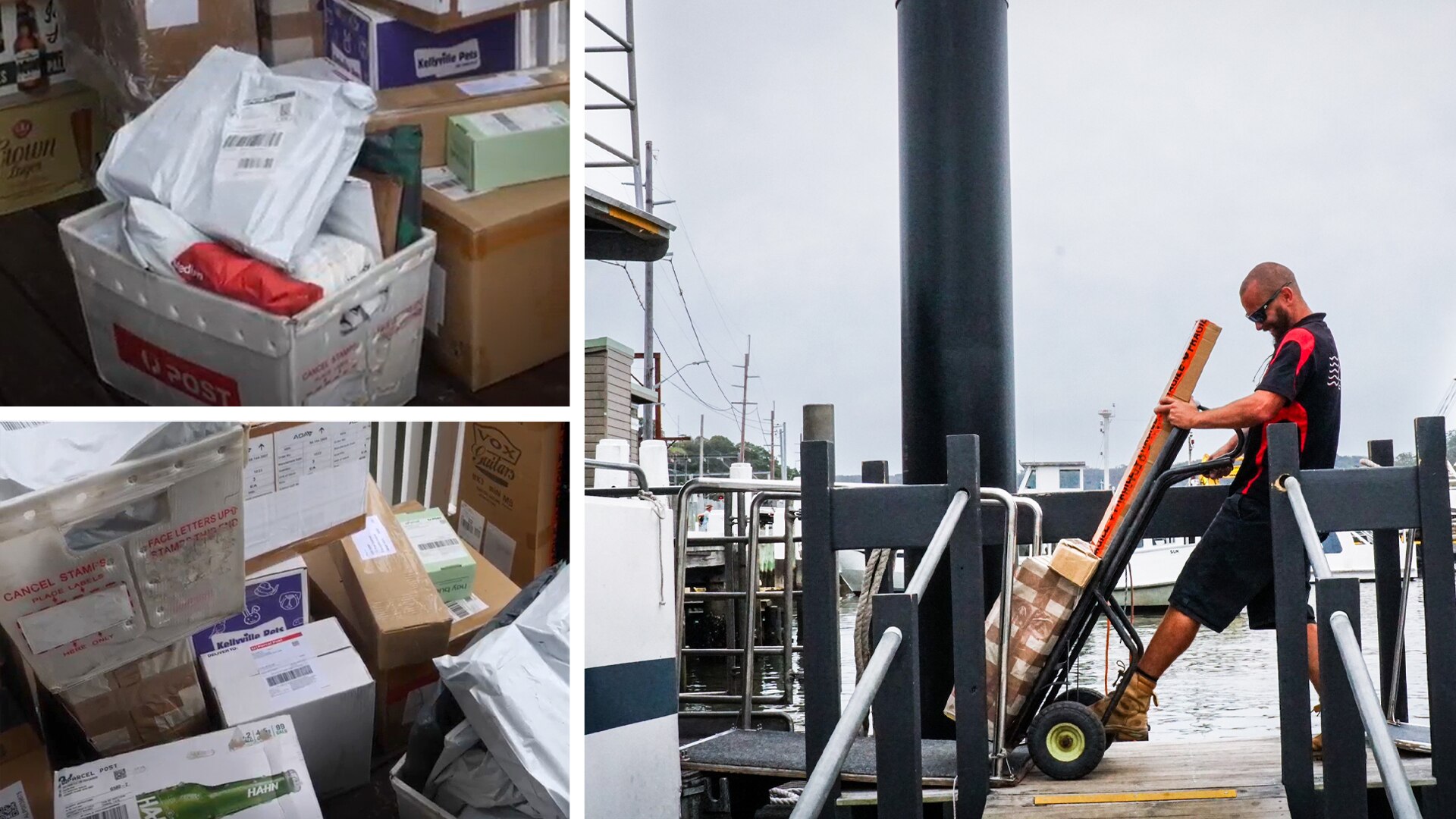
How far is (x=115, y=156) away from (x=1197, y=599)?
121 inches

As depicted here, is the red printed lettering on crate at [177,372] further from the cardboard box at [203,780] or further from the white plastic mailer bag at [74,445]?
the cardboard box at [203,780]

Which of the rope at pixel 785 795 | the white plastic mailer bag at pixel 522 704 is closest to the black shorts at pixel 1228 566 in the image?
the rope at pixel 785 795

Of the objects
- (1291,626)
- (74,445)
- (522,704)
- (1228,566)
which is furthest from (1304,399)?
(74,445)

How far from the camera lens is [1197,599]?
3707mm

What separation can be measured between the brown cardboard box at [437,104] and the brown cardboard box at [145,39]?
27cm

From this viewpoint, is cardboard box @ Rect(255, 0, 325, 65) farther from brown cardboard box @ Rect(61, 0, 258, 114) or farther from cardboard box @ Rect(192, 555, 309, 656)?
cardboard box @ Rect(192, 555, 309, 656)

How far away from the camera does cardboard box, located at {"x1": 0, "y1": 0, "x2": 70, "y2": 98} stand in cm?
189

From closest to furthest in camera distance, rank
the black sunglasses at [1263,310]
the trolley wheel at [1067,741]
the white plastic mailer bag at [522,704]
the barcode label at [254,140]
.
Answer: the barcode label at [254,140] < the white plastic mailer bag at [522,704] < the trolley wheel at [1067,741] < the black sunglasses at [1263,310]

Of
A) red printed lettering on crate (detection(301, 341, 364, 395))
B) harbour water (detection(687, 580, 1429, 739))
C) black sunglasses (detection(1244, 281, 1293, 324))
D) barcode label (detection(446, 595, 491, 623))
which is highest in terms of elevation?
black sunglasses (detection(1244, 281, 1293, 324))

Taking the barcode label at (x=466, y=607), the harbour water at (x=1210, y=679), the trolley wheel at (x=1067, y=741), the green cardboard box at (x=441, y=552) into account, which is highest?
the green cardboard box at (x=441, y=552)

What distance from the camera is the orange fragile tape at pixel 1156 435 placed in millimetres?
3672

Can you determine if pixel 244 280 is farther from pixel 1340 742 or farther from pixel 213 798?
pixel 1340 742

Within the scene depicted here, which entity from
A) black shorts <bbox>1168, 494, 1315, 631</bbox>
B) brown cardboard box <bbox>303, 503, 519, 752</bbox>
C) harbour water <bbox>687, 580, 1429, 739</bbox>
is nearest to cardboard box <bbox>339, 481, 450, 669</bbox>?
brown cardboard box <bbox>303, 503, 519, 752</bbox>

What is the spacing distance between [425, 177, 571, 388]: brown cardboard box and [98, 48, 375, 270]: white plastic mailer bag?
0.16m
